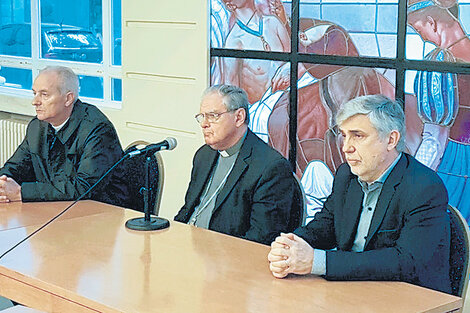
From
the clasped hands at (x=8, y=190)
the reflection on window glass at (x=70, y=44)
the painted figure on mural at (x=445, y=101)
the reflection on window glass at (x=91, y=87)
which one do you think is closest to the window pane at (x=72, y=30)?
the reflection on window glass at (x=70, y=44)

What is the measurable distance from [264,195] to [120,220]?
61 cm

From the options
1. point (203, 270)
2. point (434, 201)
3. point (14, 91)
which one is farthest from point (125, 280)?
point (14, 91)

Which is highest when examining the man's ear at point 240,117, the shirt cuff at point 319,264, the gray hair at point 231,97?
the gray hair at point 231,97

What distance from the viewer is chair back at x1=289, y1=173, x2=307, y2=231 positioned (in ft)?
11.7

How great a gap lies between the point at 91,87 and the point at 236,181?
3.15 m

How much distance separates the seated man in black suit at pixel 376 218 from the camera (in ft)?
9.14

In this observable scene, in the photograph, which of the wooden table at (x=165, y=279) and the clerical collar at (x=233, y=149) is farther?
the clerical collar at (x=233, y=149)

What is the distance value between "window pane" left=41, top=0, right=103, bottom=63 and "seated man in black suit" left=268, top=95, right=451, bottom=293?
12.0 ft

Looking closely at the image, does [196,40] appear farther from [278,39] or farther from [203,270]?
[203,270]

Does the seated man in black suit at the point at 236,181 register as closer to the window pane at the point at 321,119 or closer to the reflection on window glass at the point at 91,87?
the window pane at the point at 321,119

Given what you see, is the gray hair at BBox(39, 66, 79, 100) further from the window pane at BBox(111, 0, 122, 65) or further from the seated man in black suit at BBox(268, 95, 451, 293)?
the window pane at BBox(111, 0, 122, 65)

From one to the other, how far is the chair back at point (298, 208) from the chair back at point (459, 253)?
745 millimetres

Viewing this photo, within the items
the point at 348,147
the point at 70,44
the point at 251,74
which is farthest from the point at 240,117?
the point at 70,44

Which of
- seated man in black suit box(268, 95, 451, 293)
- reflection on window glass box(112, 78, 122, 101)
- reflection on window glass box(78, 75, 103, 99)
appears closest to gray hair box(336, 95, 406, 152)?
seated man in black suit box(268, 95, 451, 293)
